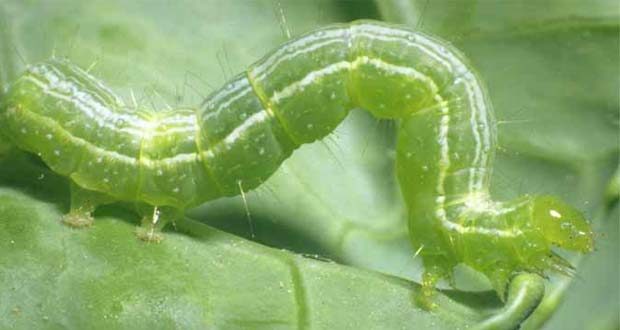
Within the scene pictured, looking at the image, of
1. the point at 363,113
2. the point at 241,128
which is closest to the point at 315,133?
the point at 241,128

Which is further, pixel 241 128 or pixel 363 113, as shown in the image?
pixel 363 113

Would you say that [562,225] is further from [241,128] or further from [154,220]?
[154,220]

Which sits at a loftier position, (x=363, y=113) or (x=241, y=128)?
(x=241, y=128)

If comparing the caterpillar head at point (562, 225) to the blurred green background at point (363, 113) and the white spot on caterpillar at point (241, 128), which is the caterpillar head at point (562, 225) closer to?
the blurred green background at point (363, 113)

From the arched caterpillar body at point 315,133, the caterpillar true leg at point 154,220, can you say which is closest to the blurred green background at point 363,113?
the caterpillar true leg at point 154,220

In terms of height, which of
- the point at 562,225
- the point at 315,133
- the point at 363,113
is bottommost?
Result: the point at 562,225

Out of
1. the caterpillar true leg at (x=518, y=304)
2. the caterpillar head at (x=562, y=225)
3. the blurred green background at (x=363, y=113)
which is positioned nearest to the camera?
the caterpillar true leg at (x=518, y=304)

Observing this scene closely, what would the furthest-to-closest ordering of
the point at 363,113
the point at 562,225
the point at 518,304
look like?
the point at 363,113, the point at 562,225, the point at 518,304
